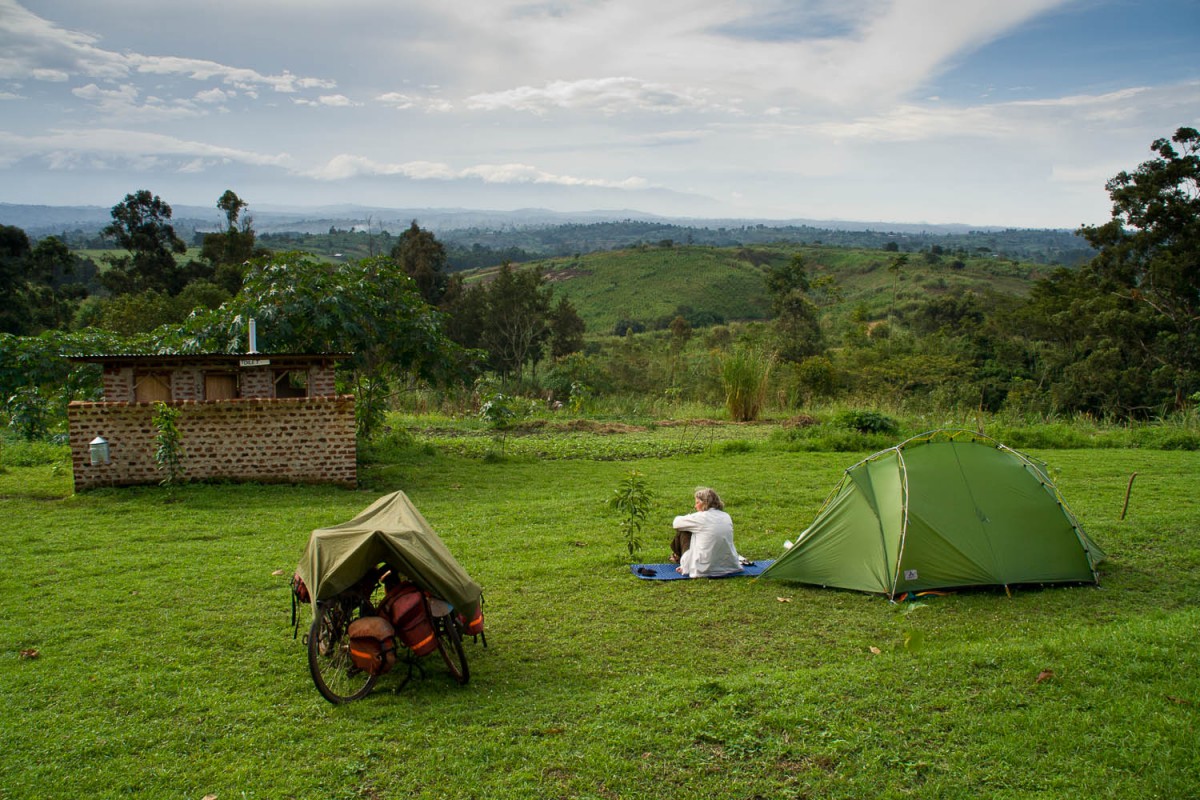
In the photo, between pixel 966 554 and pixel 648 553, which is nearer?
pixel 966 554

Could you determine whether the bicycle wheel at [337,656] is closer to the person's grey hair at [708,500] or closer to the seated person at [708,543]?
the seated person at [708,543]

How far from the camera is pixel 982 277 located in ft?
223

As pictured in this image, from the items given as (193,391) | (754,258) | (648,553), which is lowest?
(648,553)

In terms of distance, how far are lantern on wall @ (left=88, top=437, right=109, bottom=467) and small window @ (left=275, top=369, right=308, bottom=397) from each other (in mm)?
2424

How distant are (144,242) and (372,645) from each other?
137ft

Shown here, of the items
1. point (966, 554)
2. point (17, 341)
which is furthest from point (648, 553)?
point (17, 341)

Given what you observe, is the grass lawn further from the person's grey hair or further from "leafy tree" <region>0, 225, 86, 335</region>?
"leafy tree" <region>0, 225, 86, 335</region>

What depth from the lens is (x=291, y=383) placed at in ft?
42.7

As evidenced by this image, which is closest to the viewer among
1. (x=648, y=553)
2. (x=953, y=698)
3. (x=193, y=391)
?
(x=953, y=698)

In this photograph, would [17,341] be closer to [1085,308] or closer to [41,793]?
[41,793]

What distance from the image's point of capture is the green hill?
6294cm

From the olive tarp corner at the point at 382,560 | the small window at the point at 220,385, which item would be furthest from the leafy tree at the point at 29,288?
the olive tarp corner at the point at 382,560

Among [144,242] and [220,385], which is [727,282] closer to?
[144,242]

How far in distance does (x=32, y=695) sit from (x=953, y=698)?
224 inches
